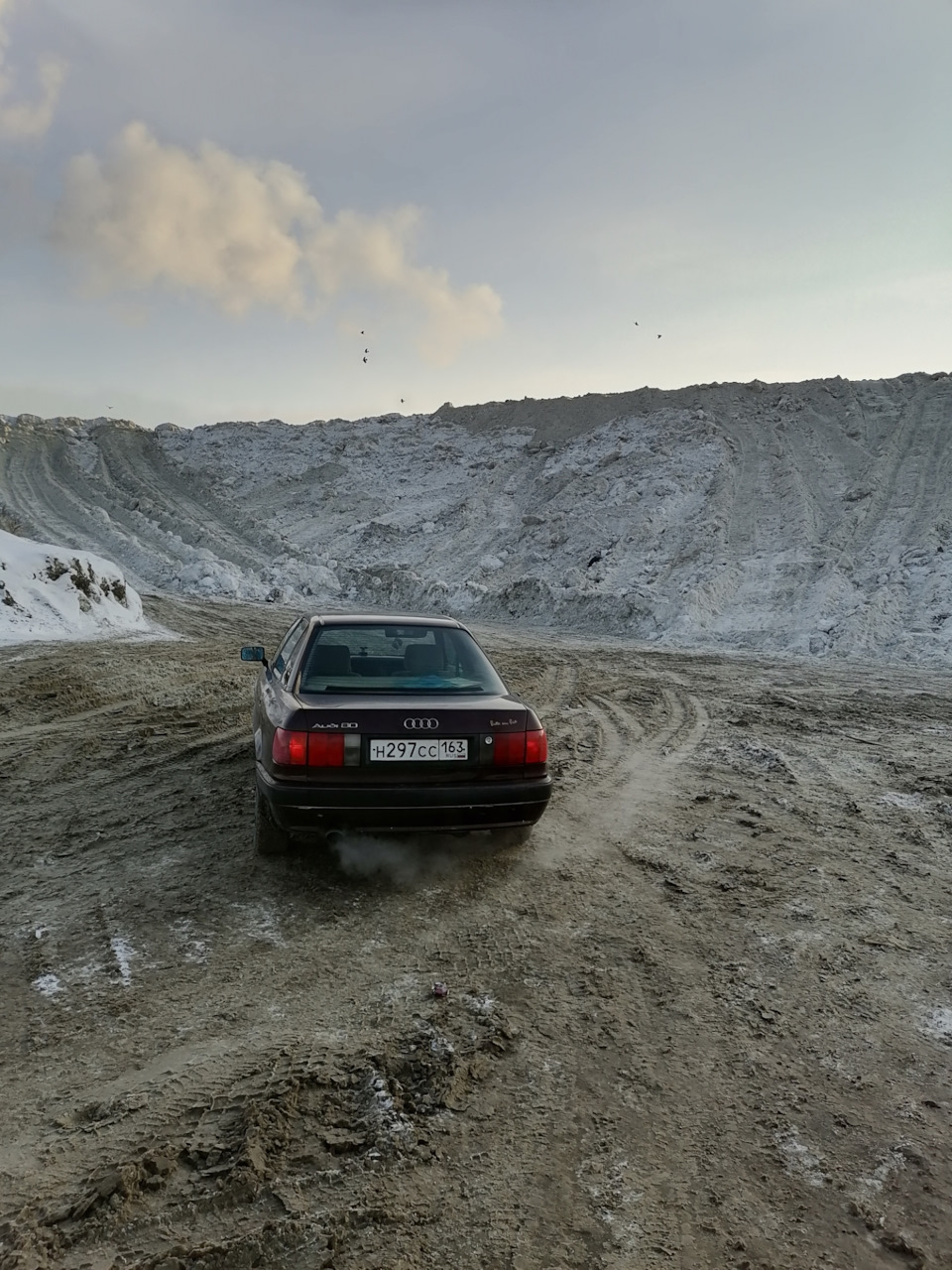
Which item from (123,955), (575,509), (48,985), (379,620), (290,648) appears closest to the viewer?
(48,985)

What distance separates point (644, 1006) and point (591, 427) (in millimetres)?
27935

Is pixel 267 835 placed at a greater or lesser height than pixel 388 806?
lesser

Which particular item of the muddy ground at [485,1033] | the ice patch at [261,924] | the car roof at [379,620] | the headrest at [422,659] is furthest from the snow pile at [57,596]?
the ice patch at [261,924]

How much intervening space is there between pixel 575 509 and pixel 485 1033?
21.4 meters

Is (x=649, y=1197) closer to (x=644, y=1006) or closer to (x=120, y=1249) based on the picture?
(x=644, y=1006)

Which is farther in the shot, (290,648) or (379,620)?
(290,648)

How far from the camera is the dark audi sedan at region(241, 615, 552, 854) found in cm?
398

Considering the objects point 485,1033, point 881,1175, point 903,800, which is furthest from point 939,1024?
point 903,800

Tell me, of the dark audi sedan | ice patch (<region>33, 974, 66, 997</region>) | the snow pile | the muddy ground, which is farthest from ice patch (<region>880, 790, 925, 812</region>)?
the snow pile

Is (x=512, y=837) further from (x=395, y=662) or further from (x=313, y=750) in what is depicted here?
(x=313, y=750)

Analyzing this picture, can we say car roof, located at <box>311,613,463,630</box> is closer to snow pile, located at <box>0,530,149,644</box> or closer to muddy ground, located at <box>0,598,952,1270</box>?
muddy ground, located at <box>0,598,952,1270</box>

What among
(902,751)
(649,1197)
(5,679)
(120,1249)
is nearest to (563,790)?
(902,751)

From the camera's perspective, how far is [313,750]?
156 inches

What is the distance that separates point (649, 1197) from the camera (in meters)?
2.30
